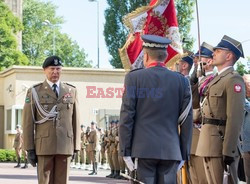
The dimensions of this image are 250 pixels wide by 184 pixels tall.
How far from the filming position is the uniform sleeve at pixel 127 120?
6.05m

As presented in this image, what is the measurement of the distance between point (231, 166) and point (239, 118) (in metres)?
0.54

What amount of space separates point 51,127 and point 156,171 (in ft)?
9.82

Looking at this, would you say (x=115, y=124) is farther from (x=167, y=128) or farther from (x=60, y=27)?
(x=60, y=27)

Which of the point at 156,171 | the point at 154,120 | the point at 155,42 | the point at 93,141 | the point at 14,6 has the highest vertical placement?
the point at 14,6

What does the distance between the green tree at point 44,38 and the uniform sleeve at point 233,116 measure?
70.4 m

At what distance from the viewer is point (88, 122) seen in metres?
37.8

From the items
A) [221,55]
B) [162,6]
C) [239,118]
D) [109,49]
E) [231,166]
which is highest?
[109,49]

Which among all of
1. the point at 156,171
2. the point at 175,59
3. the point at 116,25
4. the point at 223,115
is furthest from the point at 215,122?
the point at 116,25

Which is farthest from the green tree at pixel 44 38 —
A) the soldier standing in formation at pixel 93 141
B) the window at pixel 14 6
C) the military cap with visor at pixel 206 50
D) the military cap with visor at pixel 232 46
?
the military cap with visor at pixel 232 46

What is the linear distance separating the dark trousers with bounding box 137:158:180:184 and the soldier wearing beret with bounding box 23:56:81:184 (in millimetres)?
2875

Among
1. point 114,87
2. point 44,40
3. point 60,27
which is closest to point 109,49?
point 114,87

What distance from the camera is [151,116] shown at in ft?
20.1

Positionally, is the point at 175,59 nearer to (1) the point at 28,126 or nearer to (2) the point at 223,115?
(2) the point at 223,115

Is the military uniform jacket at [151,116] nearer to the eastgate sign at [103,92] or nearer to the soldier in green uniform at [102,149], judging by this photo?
the soldier in green uniform at [102,149]
